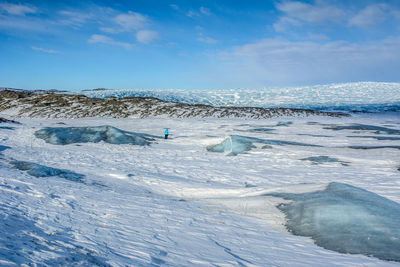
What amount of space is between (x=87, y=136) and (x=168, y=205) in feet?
43.2

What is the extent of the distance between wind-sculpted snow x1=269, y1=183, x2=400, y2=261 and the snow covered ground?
0.70 ft

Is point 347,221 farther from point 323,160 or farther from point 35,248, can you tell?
point 323,160

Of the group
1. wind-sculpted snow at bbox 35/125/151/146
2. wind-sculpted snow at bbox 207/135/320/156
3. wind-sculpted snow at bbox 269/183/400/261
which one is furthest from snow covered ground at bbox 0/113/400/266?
wind-sculpted snow at bbox 35/125/151/146

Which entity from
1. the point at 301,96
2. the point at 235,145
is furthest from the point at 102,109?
the point at 301,96

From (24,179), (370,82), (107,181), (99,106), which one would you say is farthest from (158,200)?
(370,82)

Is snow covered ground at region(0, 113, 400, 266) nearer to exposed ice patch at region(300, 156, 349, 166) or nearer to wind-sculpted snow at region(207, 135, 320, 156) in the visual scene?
exposed ice patch at region(300, 156, 349, 166)

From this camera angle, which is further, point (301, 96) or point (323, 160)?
point (301, 96)

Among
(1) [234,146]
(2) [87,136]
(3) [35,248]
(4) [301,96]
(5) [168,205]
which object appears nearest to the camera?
(3) [35,248]

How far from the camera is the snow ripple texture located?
96125mm

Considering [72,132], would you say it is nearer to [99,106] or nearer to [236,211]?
[236,211]

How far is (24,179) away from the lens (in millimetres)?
8031

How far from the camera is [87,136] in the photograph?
18.5 meters

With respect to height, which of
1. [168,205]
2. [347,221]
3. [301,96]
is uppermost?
[301,96]

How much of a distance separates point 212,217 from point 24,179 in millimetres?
5559
